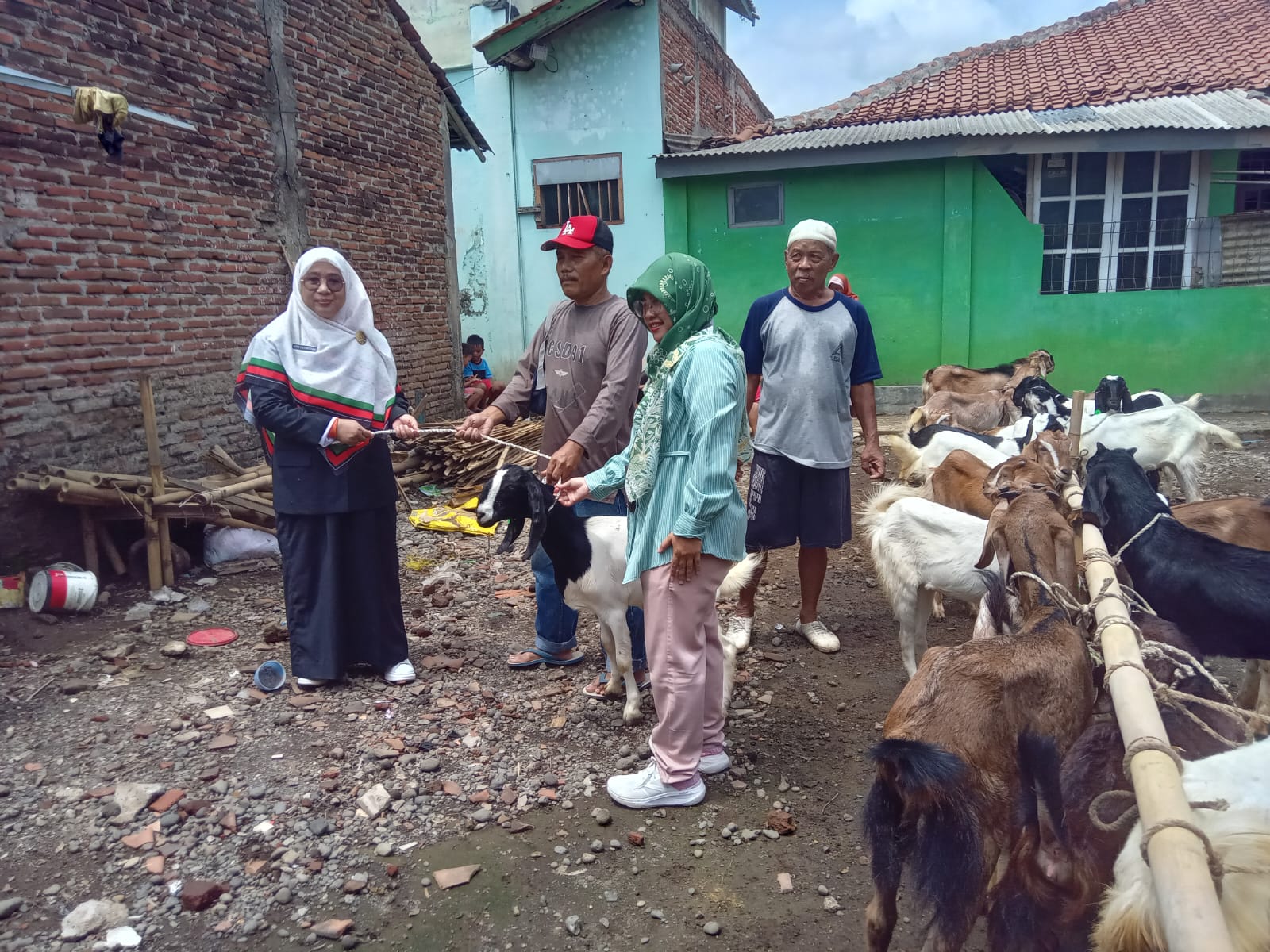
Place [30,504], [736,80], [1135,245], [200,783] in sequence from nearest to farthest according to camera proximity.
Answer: [200,783]
[30,504]
[1135,245]
[736,80]

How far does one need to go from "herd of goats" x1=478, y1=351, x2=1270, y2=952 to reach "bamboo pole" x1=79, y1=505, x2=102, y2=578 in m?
3.35

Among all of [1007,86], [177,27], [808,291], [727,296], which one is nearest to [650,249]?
[727,296]

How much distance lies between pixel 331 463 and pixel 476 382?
7.37 m

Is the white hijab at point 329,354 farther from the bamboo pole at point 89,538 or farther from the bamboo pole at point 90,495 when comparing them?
the bamboo pole at point 89,538

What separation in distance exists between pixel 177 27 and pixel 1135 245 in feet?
38.4

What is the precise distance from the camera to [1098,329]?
1186 cm

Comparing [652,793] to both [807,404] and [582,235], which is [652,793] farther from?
[582,235]

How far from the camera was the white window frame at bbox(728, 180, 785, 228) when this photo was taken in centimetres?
1265

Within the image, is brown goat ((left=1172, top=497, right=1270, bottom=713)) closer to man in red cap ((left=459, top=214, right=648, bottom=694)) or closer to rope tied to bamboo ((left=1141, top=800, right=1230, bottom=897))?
man in red cap ((left=459, top=214, right=648, bottom=694))

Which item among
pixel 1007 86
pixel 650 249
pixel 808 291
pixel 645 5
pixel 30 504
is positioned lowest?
pixel 30 504

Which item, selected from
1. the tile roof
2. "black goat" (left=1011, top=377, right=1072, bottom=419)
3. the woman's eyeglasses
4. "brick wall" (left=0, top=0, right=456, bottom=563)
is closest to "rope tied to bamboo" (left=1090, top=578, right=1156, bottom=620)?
the woman's eyeglasses

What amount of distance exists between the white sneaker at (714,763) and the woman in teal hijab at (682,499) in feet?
0.47

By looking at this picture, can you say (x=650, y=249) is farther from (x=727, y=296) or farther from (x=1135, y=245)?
(x=1135, y=245)

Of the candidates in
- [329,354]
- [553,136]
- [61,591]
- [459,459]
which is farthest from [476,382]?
[329,354]
